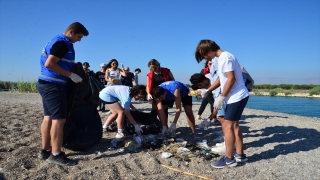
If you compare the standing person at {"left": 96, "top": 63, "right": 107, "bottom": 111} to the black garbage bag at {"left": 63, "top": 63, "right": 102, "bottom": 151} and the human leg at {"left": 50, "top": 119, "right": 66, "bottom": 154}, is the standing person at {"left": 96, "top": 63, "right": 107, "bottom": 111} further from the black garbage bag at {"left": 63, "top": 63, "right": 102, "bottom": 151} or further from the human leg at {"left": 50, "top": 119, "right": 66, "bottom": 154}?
the human leg at {"left": 50, "top": 119, "right": 66, "bottom": 154}

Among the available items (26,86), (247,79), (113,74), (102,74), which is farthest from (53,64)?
(26,86)

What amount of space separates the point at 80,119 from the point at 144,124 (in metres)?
1.44

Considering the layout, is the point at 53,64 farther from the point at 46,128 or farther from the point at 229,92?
the point at 229,92

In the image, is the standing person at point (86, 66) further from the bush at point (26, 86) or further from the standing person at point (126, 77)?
the bush at point (26, 86)

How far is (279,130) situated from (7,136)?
490 cm

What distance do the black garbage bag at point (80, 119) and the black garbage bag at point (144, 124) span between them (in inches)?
35.6

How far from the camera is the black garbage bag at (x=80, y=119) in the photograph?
327 cm

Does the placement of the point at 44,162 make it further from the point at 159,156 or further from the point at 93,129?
the point at 159,156

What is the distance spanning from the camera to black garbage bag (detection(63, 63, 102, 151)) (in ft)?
10.7

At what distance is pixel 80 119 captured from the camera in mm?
3559

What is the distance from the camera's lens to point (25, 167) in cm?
274

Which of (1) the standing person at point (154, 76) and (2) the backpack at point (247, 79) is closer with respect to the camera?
(2) the backpack at point (247, 79)

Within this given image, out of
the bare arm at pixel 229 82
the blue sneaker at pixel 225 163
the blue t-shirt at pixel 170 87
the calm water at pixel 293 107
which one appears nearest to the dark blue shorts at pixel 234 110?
the bare arm at pixel 229 82

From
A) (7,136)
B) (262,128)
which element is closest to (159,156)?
(7,136)
